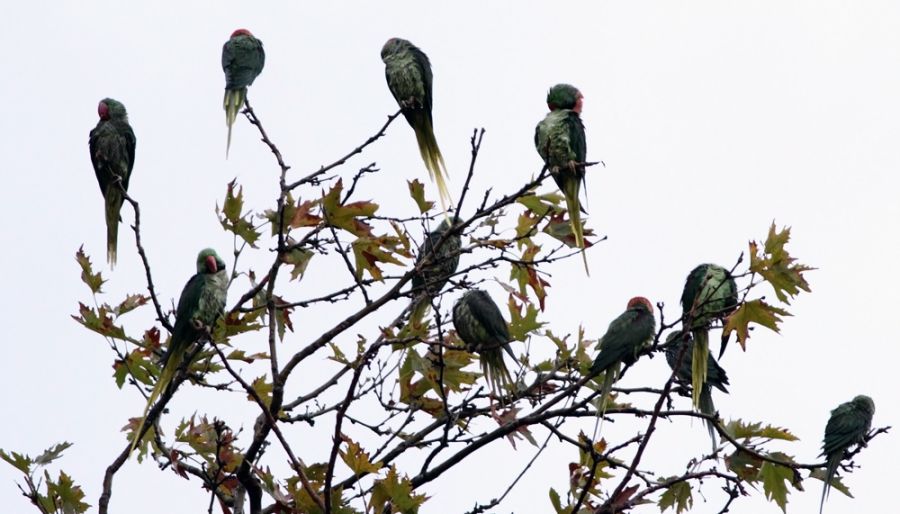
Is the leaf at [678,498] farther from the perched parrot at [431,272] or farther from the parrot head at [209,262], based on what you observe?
the parrot head at [209,262]

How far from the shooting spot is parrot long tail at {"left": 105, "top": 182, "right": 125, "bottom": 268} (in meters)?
7.98

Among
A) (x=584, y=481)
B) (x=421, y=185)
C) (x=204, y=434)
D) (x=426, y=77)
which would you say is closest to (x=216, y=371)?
(x=204, y=434)

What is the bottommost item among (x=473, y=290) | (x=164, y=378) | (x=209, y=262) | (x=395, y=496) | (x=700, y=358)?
(x=395, y=496)

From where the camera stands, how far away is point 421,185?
6055 millimetres

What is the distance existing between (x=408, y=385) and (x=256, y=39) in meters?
3.33

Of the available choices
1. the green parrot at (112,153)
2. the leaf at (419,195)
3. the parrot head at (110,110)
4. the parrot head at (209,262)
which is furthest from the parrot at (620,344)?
the parrot head at (110,110)

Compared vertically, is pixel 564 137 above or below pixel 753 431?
above

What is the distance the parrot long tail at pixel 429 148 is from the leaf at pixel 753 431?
7.39 ft

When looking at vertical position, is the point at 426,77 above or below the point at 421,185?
above

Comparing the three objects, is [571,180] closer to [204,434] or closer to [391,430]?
[391,430]

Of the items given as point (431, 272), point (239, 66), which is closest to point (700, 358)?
point (431, 272)

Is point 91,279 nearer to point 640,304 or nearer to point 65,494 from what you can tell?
point 65,494

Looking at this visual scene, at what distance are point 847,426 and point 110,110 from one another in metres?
6.22

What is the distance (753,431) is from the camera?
5.80 meters
